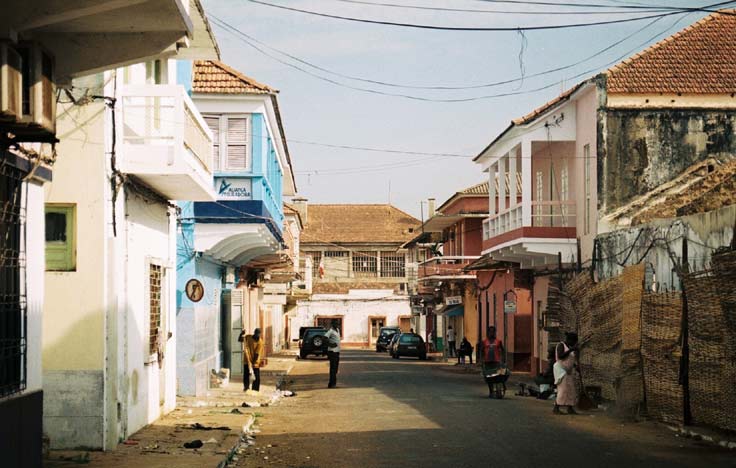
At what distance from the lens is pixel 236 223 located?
27.0 metres

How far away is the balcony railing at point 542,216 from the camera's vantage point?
31.6 metres

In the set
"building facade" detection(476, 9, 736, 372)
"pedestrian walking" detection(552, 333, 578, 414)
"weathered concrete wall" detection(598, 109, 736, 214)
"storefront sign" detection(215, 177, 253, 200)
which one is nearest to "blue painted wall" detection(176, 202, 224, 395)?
"storefront sign" detection(215, 177, 253, 200)

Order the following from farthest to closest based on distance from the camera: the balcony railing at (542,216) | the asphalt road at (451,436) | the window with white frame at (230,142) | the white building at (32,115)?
the balcony railing at (542,216) < the window with white frame at (230,142) < the asphalt road at (451,436) < the white building at (32,115)

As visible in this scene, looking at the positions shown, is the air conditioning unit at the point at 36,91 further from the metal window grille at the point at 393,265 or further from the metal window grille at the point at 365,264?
the metal window grille at the point at 393,265

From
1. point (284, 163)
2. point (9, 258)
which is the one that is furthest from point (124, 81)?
point (284, 163)

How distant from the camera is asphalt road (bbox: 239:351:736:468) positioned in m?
14.2

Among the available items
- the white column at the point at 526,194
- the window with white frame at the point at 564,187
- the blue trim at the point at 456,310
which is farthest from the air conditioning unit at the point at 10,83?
the blue trim at the point at 456,310

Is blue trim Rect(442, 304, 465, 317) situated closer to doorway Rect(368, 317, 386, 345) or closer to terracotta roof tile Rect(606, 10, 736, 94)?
doorway Rect(368, 317, 386, 345)

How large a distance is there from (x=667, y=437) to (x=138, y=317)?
328 inches

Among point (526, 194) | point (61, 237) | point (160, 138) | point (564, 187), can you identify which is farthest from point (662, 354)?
point (564, 187)

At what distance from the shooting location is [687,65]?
1197 inches

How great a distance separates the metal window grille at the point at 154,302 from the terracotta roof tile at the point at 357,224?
6749cm

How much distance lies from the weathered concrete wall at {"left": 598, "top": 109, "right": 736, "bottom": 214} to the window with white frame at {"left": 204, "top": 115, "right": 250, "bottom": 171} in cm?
932

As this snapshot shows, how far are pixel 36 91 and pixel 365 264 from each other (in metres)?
78.3
